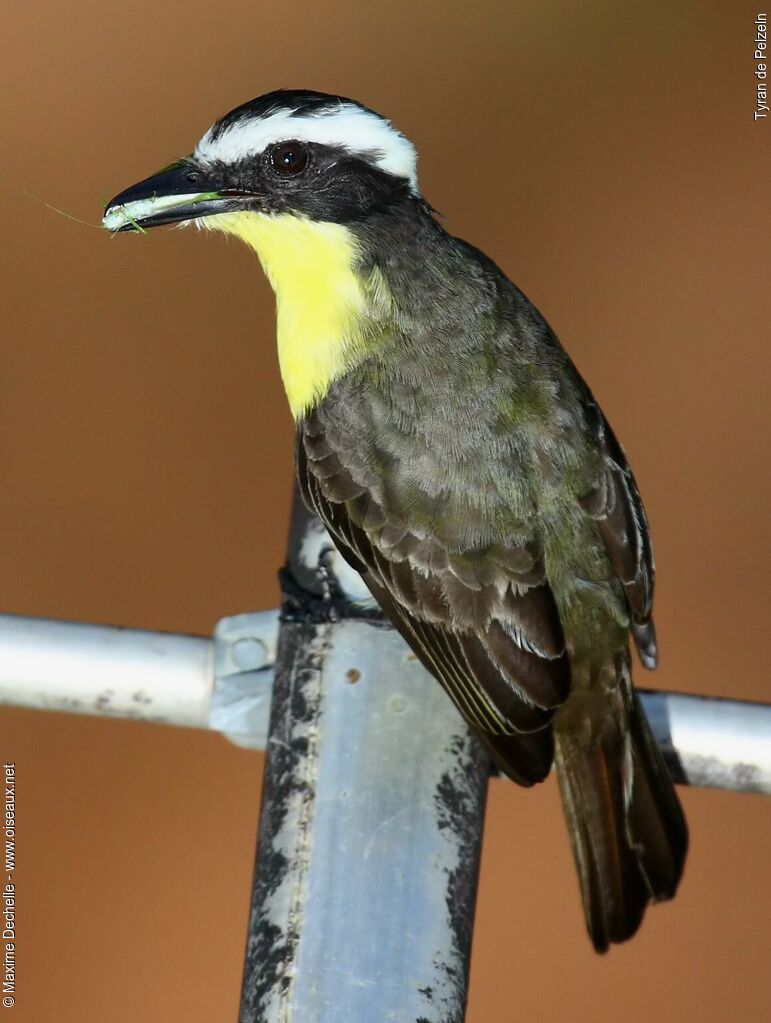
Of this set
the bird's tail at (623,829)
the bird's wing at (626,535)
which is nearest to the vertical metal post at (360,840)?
the bird's tail at (623,829)

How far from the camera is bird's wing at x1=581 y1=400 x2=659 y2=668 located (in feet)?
9.75

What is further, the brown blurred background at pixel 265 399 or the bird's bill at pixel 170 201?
the brown blurred background at pixel 265 399

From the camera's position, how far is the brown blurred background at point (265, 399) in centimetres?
454

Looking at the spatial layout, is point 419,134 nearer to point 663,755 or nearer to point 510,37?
point 510,37

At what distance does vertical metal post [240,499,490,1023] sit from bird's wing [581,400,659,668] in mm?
788

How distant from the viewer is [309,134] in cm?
290

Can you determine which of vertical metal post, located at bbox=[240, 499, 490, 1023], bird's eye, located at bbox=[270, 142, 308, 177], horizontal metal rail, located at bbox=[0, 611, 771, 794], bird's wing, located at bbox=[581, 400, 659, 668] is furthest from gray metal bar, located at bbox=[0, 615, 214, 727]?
bird's eye, located at bbox=[270, 142, 308, 177]

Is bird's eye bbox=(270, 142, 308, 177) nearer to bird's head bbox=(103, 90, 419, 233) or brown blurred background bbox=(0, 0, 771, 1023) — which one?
bird's head bbox=(103, 90, 419, 233)

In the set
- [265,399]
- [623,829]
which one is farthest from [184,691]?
[265,399]

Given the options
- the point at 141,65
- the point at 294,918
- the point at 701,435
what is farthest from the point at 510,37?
the point at 294,918

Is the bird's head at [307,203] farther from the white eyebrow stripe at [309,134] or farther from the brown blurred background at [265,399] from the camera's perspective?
the brown blurred background at [265,399]

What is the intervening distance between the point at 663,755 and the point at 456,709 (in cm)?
40

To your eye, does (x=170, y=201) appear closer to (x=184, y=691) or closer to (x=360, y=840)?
(x=184, y=691)

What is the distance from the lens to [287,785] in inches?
81.9
